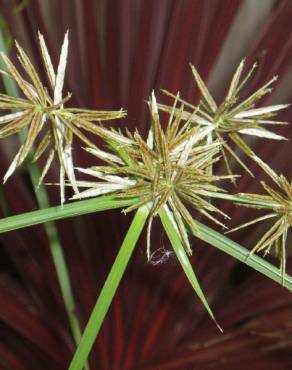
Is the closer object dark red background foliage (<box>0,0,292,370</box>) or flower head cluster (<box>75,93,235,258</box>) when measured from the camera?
flower head cluster (<box>75,93,235,258</box>)

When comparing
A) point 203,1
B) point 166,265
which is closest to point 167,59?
point 203,1

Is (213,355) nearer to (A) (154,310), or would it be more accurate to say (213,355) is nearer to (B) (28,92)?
(A) (154,310)

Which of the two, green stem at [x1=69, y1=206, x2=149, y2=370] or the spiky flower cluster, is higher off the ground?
the spiky flower cluster

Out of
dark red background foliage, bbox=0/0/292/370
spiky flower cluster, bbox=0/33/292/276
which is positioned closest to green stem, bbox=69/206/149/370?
spiky flower cluster, bbox=0/33/292/276

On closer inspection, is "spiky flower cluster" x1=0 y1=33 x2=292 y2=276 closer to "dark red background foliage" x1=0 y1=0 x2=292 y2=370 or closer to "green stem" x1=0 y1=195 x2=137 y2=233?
"green stem" x1=0 y1=195 x2=137 y2=233

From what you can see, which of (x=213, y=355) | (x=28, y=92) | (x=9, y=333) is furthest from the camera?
(x=9, y=333)

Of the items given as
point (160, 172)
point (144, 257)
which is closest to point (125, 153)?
point (160, 172)

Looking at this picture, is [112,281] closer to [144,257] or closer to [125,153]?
[125,153]
